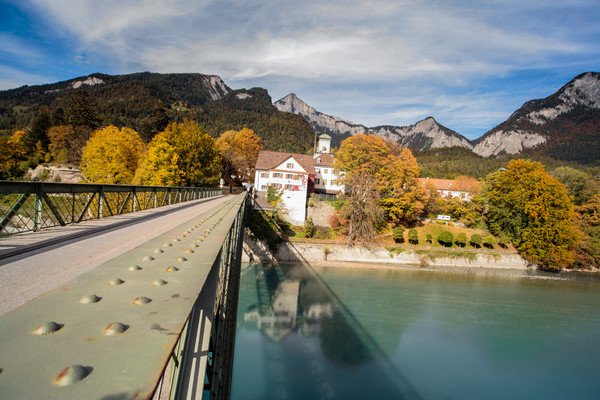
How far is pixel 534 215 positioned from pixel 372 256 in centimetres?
1931

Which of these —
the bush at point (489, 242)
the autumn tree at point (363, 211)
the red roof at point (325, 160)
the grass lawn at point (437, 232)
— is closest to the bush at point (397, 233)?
the grass lawn at point (437, 232)

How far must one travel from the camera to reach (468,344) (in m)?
16.7

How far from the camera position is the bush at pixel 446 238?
112ft

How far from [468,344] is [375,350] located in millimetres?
5681

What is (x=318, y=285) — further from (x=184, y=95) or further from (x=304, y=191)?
(x=184, y=95)

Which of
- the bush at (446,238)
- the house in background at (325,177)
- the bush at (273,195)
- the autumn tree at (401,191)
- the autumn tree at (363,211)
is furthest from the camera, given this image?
the house in background at (325,177)

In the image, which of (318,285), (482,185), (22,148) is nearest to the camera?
(318,285)

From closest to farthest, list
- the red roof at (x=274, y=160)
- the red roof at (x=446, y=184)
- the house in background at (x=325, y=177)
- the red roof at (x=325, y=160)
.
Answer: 1. the red roof at (x=274, y=160)
2. the house in background at (x=325, y=177)
3. the red roof at (x=325, y=160)
4. the red roof at (x=446, y=184)

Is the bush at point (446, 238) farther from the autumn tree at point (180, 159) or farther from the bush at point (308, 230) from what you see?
the autumn tree at point (180, 159)

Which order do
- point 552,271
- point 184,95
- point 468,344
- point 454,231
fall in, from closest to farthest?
point 468,344, point 552,271, point 454,231, point 184,95

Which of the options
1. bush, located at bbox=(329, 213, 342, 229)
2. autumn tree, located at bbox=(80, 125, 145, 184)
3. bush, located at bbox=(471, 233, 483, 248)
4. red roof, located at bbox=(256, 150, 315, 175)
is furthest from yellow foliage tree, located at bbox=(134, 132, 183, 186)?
bush, located at bbox=(471, 233, 483, 248)

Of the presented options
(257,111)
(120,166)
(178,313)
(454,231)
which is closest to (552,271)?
(454,231)

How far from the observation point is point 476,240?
114ft

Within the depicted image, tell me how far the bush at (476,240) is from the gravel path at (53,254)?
36.7 m
